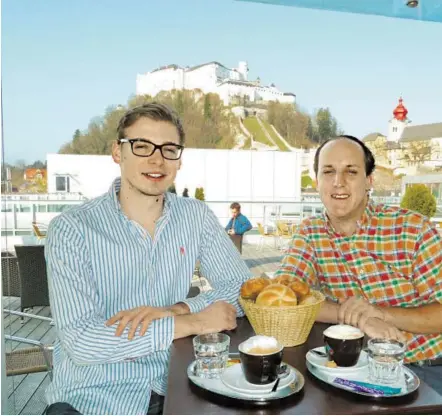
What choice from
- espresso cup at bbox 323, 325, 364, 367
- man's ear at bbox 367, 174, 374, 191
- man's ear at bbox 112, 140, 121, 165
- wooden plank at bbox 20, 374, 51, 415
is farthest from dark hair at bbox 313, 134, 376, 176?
wooden plank at bbox 20, 374, 51, 415

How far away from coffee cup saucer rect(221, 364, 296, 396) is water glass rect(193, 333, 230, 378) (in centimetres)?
3

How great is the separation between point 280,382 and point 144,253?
0.65m

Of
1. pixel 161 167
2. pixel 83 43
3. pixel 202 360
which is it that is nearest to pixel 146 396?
pixel 202 360

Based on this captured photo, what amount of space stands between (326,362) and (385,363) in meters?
0.12

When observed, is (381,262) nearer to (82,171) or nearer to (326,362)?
(326,362)

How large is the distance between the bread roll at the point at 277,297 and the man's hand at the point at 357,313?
0.73 ft

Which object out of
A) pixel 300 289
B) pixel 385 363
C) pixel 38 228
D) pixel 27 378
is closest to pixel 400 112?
pixel 38 228

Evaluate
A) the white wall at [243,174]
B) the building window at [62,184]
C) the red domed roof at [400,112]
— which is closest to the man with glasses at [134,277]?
the red domed roof at [400,112]

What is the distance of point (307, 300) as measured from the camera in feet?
3.84

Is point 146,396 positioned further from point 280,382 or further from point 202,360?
point 280,382

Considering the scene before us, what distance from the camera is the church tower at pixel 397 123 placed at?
6.66 meters

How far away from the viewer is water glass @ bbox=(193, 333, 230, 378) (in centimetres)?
99

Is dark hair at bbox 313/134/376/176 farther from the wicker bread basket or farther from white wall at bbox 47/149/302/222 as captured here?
white wall at bbox 47/149/302/222

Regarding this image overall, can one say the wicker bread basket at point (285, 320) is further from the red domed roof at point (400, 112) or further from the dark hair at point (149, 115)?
the red domed roof at point (400, 112)
